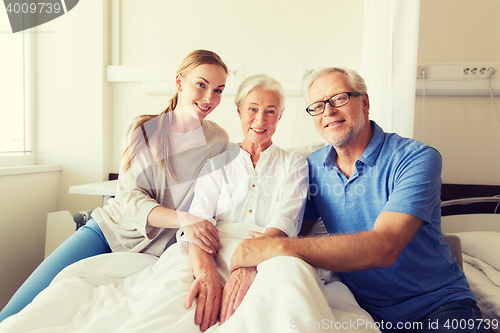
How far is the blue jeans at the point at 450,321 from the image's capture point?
0.79m

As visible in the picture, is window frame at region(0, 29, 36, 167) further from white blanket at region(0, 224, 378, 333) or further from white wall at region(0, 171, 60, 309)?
white blanket at region(0, 224, 378, 333)

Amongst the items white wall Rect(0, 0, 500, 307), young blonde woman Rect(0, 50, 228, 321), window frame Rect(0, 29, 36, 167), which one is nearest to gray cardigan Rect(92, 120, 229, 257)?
young blonde woman Rect(0, 50, 228, 321)

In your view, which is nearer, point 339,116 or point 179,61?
point 339,116

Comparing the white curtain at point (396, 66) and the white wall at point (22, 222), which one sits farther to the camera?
the white wall at point (22, 222)

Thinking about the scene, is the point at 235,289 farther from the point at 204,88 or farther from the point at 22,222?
the point at 22,222

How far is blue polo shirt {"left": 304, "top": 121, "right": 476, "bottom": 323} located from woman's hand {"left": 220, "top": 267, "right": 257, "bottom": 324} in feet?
1.25

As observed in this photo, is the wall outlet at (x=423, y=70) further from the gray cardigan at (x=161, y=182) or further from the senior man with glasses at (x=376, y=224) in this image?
the gray cardigan at (x=161, y=182)

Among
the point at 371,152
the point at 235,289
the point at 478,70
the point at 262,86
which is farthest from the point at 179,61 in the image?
the point at 478,70

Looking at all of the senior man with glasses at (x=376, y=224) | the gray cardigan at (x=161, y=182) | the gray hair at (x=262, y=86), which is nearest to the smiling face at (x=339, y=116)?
the senior man with glasses at (x=376, y=224)

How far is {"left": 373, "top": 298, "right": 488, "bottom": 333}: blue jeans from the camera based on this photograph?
31.0 inches

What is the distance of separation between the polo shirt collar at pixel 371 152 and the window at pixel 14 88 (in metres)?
1.42

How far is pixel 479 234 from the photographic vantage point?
→ 126cm

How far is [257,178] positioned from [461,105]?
4.19ft

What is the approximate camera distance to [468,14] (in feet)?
4.89
